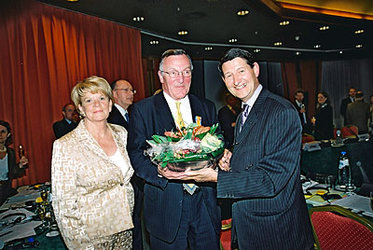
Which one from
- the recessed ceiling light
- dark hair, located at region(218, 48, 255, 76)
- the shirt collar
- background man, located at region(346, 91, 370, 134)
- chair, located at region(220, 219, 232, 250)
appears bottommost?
chair, located at region(220, 219, 232, 250)

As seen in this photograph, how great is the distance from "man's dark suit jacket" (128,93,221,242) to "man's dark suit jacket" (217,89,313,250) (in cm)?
35

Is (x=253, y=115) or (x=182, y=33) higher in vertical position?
(x=182, y=33)

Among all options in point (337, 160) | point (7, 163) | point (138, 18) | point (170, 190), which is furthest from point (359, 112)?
point (7, 163)

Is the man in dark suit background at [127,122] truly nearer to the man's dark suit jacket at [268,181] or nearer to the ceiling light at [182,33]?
the man's dark suit jacket at [268,181]

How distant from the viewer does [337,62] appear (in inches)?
593

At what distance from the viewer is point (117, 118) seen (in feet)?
11.1

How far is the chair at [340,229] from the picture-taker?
152 centimetres

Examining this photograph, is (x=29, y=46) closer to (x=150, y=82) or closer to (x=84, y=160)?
(x=84, y=160)

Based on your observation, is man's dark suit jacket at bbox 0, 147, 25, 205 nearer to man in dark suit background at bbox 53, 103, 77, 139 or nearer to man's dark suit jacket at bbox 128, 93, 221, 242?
man in dark suit background at bbox 53, 103, 77, 139

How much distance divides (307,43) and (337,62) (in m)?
5.49

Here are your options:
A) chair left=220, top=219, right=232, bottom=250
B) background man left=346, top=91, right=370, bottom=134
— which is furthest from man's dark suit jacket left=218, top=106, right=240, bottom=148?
background man left=346, top=91, right=370, bottom=134

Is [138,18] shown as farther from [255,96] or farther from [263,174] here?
[263,174]

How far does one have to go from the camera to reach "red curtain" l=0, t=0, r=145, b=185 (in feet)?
15.3

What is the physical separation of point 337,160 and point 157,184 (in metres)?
2.61
